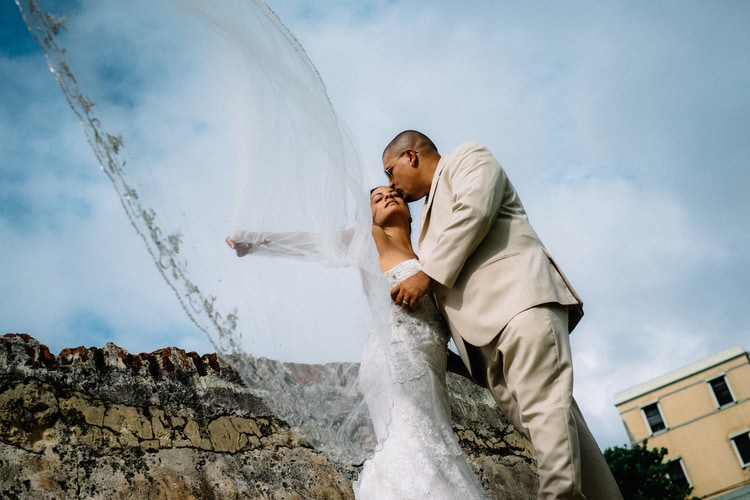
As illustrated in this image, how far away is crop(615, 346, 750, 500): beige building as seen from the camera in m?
27.9

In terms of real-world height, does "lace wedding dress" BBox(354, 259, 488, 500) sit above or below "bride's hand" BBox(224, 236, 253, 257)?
below

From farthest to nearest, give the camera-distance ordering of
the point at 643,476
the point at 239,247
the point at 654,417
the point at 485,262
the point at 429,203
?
the point at 654,417 < the point at 643,476 < the point at 429,203 < the point at 485,262 < the point at 239,247

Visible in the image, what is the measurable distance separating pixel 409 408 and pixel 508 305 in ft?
1.77

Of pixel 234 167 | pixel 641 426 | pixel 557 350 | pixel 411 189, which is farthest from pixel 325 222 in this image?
pixel 641 426

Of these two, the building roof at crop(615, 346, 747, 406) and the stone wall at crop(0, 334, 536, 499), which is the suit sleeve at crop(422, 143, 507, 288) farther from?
the building roof at crop(615, 346, 747, 406)

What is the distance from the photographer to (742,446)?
2797 centimetres

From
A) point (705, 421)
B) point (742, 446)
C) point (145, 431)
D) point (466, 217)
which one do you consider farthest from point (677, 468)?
point (145, 431)

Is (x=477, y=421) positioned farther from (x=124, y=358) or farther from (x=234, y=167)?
(x=234, y=167)

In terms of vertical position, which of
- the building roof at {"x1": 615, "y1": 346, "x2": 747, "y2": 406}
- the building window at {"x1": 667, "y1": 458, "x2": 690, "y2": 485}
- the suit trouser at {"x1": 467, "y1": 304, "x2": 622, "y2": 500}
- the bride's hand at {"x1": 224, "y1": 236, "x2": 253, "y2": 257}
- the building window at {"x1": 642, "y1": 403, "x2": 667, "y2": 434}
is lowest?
the suit trouser at {"x1": 467, "y1": 304, "x2": 622, "y2": 500}

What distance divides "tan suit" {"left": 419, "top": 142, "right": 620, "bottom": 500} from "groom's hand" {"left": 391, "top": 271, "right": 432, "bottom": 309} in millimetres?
71

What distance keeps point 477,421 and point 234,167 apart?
2.50 m

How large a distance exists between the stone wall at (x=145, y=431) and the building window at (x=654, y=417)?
30.8 metres

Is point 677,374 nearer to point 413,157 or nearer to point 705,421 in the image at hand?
point 705,421

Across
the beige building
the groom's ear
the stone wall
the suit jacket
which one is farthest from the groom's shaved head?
the beige building
